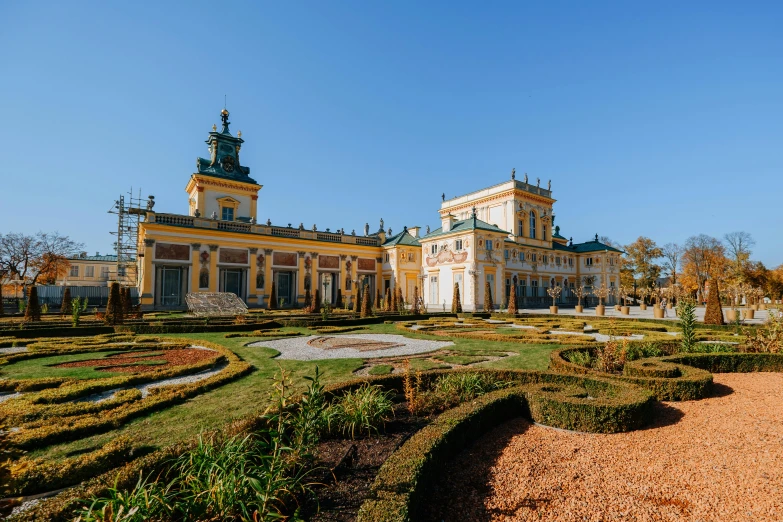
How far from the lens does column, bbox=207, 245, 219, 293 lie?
1291 inches

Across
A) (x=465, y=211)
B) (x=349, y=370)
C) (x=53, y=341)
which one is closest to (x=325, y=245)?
(x=465, y=211)

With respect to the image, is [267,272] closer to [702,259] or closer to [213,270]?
[213,270]

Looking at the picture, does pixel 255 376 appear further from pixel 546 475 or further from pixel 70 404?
pixel 546 475

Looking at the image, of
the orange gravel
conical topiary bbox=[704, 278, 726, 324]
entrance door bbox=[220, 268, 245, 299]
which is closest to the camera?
the orange gravel

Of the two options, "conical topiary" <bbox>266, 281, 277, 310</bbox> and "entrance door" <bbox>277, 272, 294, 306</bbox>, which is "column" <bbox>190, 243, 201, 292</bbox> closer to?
"conical topiary" <bbox>266, 281, 277, 310</bbox>

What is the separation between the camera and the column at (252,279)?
3456cm

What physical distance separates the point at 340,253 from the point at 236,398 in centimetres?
3359

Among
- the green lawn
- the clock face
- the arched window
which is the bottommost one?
the green lawn

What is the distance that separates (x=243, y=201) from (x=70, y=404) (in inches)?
1410

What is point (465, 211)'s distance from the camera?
4853 centimetres

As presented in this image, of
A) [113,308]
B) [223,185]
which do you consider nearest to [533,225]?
[223,185]

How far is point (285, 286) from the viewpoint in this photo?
1473 inches

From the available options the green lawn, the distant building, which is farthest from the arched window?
the distant building

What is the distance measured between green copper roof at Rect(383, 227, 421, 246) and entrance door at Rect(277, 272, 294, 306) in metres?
10.9
